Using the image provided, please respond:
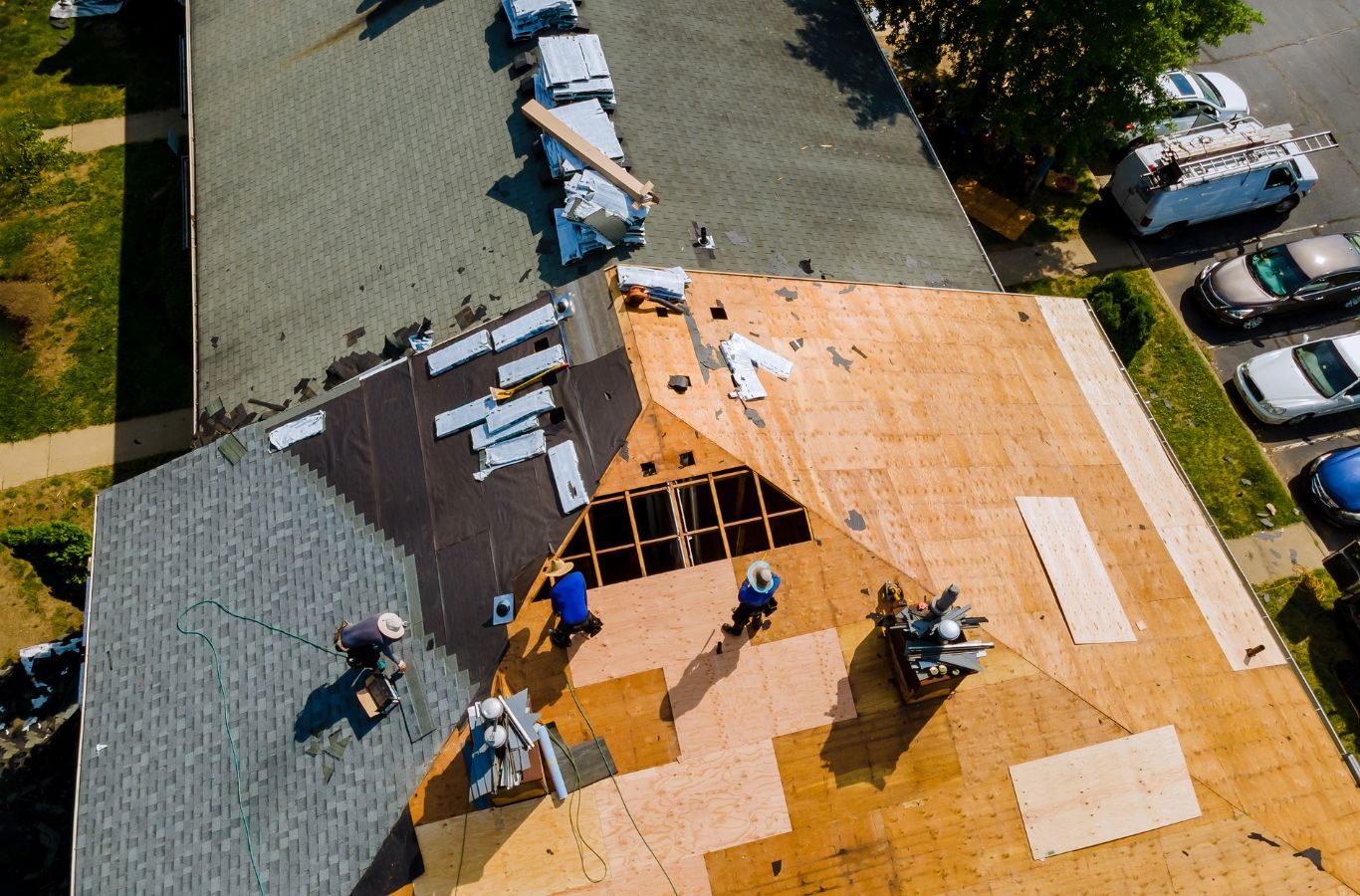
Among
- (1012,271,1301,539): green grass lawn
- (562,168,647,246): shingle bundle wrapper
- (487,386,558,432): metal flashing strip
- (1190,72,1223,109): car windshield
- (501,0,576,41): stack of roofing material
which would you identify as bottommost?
(1012,271,1301,539): green grass lawn

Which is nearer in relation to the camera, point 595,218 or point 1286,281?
point 595,218

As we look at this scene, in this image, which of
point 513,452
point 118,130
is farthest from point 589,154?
point 118,130

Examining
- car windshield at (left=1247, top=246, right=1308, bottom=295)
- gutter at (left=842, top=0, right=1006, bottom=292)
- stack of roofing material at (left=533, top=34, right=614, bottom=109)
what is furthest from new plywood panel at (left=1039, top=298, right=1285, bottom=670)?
stack of roofing material at (left=533, top=34, right=614, bottom=109)

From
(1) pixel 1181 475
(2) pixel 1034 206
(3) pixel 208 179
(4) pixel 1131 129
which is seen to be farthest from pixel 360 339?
(4) pixel 1131 129

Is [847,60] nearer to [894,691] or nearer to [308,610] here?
[894,691]

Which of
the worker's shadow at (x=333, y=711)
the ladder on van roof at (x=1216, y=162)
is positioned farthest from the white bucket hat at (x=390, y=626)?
the ladder on van roof at (x=1216, y=162)

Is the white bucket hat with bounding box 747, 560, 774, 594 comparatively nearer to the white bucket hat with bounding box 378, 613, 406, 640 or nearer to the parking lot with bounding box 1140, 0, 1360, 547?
the white bucket hat with bounding box 378, 613, 406, 640

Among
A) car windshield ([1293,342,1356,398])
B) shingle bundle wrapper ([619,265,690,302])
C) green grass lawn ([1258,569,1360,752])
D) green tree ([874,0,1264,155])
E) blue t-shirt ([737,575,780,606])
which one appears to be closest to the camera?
blue t-shirt ([737,575,780,606])
